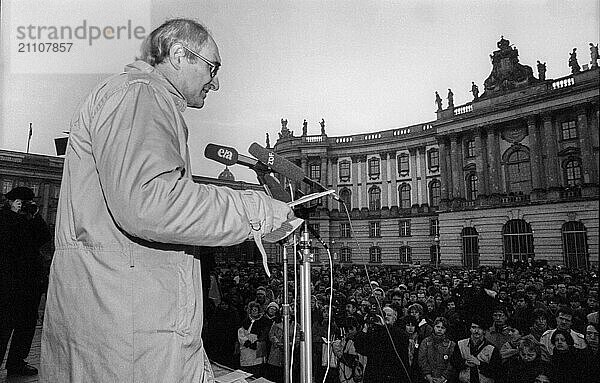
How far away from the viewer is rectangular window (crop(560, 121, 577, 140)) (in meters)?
2.03

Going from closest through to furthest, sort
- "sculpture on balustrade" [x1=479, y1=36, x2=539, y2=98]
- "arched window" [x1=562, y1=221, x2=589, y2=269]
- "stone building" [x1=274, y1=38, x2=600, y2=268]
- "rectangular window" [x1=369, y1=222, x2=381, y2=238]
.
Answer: "arched window" [x1=562, y1=221, x2=589, y2=269] → "stone building" [x1=274, y1=38, x2=600, y2=268] → "sculpture on balustrade" [x1=479, y1=36, x2=539, y2=98] → "rectangular window" [x1=369, y1=222, x2=381, y2=238]

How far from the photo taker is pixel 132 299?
0.55m

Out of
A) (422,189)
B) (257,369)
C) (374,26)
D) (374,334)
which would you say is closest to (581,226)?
(422,189)

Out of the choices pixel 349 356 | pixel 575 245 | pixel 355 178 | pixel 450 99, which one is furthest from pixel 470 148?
pixel 349 356

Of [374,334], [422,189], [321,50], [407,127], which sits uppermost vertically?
[321,50]

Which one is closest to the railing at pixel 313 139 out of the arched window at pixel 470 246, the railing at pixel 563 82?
the arched window at pixel 470 246

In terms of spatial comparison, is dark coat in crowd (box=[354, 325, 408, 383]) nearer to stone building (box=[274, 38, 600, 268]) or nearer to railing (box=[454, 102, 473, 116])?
stone building (box=[274, 38, 600, 268])

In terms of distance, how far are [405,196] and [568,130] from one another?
3.47 ft

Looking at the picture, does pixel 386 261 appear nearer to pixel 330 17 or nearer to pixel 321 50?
pixel 321 50

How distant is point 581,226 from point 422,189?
1.00m

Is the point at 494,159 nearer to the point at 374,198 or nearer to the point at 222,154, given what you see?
the point at 374,198

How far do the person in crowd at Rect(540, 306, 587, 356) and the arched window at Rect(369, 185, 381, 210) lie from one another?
4.08ft

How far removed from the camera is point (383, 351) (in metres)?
2.62

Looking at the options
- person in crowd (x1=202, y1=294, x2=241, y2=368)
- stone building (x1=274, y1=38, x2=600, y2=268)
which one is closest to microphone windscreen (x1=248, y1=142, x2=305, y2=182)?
stone building (x1=274, y1=38, x2=600, y2=268)
